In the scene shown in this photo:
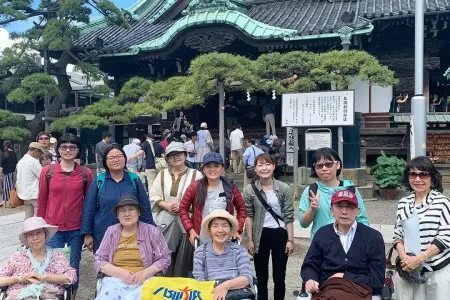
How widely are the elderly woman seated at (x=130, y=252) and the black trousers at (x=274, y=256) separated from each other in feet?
3.06

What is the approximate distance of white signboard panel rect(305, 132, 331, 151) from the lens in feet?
34.3

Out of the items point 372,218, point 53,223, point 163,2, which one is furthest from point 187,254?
point 163,2

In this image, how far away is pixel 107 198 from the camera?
4.11 meters

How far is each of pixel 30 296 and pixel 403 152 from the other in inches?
477

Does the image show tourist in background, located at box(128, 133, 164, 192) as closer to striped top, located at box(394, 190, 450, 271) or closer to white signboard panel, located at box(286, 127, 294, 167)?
white signboard panel, located at box(286, 127, 294, 167)

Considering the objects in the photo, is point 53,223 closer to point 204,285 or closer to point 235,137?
point 204,285

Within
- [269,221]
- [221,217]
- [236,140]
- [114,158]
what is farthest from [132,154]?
[221,217]

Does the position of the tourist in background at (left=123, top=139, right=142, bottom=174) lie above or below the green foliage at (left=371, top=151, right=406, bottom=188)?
above

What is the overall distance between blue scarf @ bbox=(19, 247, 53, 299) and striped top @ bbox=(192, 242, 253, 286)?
124 cm

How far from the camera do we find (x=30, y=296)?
11.5ft

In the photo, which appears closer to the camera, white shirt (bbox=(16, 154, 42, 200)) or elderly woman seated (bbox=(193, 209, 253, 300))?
elderly woman seated (bbox=(193, 209, 253, 300))

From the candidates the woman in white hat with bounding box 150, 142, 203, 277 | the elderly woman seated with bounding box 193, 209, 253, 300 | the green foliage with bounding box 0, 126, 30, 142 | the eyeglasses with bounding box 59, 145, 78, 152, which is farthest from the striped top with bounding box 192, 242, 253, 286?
the green foliage with bounding box 0, 126, 30, 142

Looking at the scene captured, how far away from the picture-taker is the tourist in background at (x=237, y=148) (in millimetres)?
13227

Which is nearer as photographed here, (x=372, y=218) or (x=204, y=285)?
(x=204, y=285)
